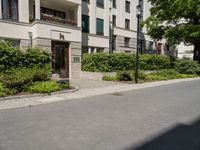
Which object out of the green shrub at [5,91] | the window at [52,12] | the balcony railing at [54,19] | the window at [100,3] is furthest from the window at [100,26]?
the green shrub at [5,91]

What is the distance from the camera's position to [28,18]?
2012 centimetres

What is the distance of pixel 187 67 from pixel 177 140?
22487mm

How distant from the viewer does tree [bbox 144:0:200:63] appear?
2516cm

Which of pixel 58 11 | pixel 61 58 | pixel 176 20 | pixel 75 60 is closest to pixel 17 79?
pixel 61 58

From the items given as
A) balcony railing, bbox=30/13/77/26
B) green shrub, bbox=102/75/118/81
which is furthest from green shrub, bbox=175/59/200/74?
balcony railing, bbox=30/13/77/26

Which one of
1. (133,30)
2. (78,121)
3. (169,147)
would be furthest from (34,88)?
(133,30)

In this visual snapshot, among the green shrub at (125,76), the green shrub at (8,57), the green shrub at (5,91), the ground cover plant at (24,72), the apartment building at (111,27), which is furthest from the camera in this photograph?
the apartment building at (111,27)

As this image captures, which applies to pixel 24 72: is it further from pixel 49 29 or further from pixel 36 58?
pixel 49 29

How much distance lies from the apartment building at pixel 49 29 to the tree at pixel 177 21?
35.0 feet

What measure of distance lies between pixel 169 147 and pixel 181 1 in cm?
2340

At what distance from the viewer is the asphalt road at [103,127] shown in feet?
16.5

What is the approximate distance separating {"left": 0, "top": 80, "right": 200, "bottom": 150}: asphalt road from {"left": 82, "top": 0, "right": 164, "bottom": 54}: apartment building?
16776 mm

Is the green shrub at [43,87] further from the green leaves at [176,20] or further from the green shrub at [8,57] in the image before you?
the green leaves at [176,20]

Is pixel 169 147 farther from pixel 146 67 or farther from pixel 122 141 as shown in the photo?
pixel 146 67
